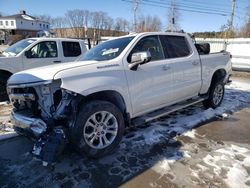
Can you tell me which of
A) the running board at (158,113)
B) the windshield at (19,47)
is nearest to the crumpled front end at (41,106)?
the running board at (158,113)

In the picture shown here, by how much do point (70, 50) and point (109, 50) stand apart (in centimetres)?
435

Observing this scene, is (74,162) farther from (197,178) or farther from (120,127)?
(197,178)

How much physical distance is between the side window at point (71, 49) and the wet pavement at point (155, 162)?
4.28 m

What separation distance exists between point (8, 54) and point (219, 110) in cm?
660

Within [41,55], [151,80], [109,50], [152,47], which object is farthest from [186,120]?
[41,55]

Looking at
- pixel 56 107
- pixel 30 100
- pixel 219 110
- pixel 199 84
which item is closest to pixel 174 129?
pixel 199 84

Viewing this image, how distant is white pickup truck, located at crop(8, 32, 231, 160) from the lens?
10.7 ft

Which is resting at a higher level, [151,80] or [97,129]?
[151,80]

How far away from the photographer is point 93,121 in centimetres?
348

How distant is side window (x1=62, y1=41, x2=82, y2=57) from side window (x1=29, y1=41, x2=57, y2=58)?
13.8 inches

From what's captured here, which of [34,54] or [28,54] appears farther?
[34,54]

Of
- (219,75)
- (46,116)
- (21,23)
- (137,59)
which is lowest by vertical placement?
(46,116)

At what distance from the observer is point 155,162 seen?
3.49m

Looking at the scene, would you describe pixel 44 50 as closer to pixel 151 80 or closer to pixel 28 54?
pixel 28 54
